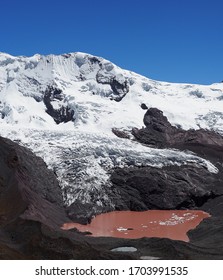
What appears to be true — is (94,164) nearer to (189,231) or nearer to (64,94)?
(189,231)

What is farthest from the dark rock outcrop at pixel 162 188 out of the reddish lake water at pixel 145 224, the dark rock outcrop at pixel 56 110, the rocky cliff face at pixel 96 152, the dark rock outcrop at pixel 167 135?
the dark rock outcrop at pixel 56 110

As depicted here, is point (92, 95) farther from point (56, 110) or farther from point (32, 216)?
point (32, 216)

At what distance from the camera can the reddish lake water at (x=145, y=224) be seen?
2180 inches

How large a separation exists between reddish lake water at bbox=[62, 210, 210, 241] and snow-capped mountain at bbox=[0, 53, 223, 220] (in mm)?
3763

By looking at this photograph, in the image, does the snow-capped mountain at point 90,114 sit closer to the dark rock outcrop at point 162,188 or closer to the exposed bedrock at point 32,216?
the dark rock outcrop at point 162,188

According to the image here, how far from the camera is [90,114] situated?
376ft

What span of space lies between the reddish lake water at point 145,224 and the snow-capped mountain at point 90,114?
376 centimetres

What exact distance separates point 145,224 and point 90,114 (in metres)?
56.9

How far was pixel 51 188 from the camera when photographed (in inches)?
2687

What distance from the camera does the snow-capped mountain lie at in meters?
74.6

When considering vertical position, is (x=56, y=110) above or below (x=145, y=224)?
above

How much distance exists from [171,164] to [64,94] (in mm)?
52870

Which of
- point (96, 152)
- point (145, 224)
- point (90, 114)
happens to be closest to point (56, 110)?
point (90, 114)

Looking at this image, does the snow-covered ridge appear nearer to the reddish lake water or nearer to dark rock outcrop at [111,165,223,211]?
dark rock outcrop at [111,165,223,211]
